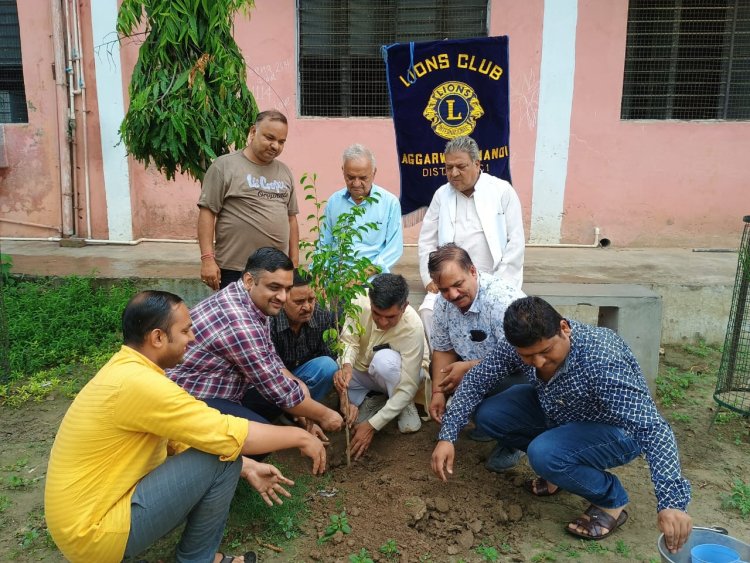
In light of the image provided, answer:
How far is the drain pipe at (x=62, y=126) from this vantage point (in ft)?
23.4

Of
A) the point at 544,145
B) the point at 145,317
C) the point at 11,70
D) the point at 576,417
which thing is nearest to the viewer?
the point at 145,317

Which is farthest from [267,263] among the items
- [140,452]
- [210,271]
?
[210,271]

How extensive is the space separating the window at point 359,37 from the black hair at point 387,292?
442 cm

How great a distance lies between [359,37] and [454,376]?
5.11 m

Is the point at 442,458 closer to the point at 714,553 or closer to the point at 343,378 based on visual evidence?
the point at 343,378

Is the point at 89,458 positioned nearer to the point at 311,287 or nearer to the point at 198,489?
the point at 198,489

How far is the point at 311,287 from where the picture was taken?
320 centimetres

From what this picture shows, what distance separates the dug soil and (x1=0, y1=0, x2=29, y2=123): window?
521cm

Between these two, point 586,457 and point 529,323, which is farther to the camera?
point 586,457

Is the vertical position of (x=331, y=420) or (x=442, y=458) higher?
(x=331, y=420)

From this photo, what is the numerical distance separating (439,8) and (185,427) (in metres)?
6.26

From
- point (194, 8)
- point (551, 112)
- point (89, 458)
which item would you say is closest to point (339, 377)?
point (89, 458)

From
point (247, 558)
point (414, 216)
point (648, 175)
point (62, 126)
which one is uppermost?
point (62, 126)

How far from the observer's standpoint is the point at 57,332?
5.01m
